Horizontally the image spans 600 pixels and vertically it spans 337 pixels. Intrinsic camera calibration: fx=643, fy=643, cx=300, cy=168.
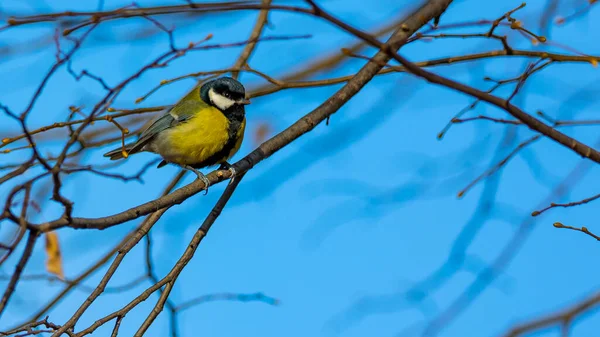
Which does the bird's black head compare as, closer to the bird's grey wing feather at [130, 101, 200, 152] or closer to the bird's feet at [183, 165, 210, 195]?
the bird's grey wing feather at [130, 101, 200, 152]

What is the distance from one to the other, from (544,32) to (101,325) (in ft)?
9.53

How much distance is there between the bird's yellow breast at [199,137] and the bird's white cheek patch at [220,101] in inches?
2.7

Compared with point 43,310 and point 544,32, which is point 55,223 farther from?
point 544,32

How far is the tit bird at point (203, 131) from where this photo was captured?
14.0ft

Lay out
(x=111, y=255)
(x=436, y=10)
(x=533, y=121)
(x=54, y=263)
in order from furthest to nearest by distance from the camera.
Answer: (x=111, y=255) < (x=54, y=263) < (x=436, y=10) < (x=533, y=121)

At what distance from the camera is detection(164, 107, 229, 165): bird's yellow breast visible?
4.25 m

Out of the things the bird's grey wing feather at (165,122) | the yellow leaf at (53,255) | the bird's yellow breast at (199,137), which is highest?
the bird's grey wing feather at (165,122)

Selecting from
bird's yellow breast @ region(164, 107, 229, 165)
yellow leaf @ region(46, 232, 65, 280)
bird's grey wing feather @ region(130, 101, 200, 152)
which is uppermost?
bird's grey wing feather @ region(130, 101, 200, 152)

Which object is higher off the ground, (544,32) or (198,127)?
(198,127)

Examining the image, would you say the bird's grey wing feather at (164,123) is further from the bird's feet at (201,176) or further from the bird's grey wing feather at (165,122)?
the bird's feet at (201,176)

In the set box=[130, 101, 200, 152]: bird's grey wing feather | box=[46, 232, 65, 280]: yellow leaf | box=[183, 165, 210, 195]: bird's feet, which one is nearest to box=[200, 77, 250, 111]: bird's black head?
box=[130, 101, 200, 152]: bird's grey wing feather

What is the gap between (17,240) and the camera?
153 centimetres

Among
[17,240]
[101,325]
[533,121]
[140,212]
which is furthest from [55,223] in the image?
[533,121]

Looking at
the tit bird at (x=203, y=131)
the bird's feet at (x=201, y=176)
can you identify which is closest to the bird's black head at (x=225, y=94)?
the tit bird at (x=203, y=131)
